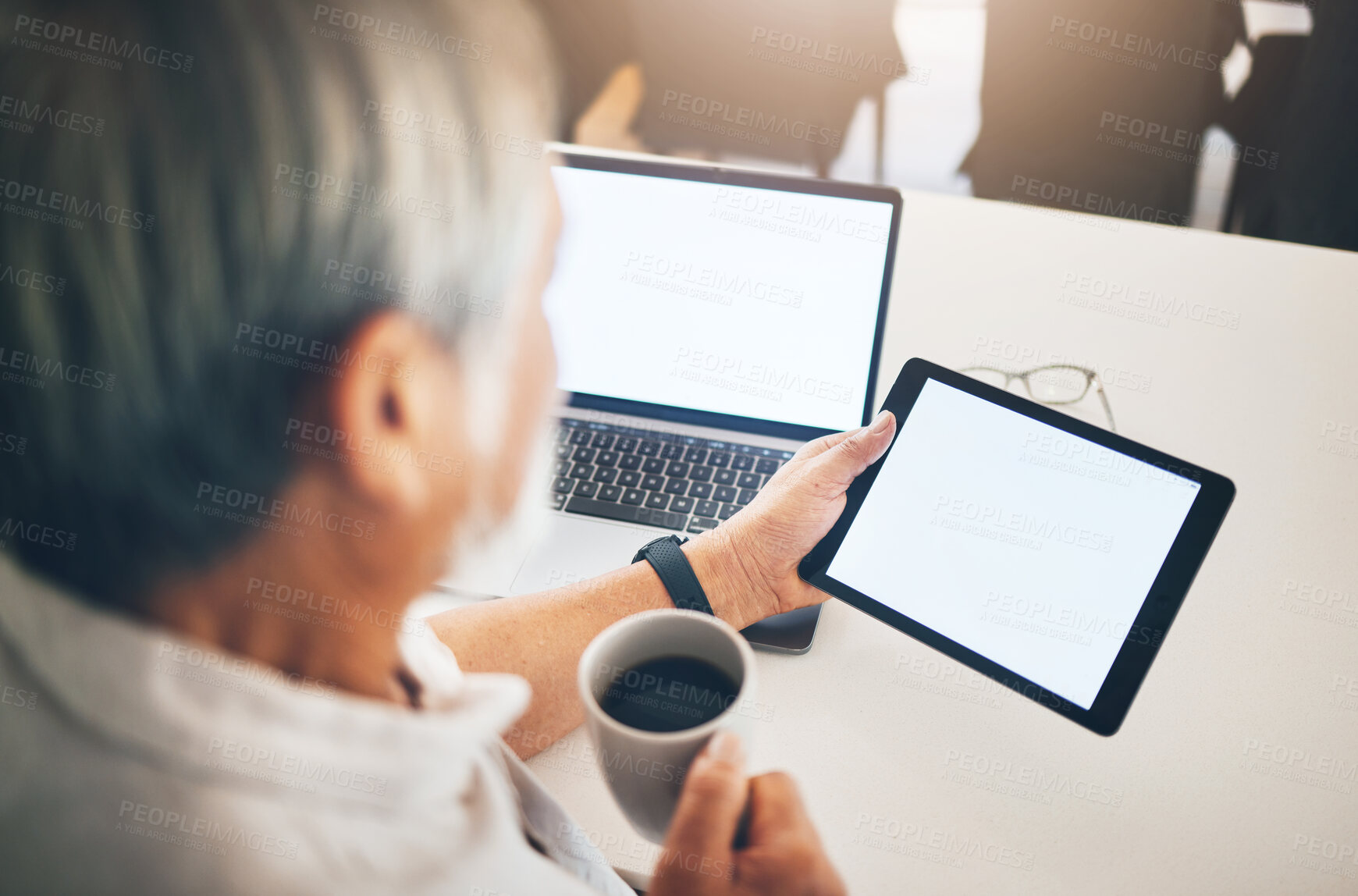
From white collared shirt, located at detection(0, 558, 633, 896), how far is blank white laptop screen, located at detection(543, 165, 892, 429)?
0.56 m

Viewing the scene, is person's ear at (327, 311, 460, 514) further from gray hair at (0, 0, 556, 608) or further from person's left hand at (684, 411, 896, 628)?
person's left hand at (684, 411, 896, 628)

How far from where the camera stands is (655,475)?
0.85 m

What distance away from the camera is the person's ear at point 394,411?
370mm

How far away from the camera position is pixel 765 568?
71 cm

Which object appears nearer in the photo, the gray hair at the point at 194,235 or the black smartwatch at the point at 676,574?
the gray hair at the point at 194,235

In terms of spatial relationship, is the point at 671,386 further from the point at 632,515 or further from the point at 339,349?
the point at 339,349

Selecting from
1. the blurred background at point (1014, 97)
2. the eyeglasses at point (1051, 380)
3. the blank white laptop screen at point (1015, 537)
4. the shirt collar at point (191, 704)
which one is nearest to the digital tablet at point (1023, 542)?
the blank white laptop screen at point (1015, 537)

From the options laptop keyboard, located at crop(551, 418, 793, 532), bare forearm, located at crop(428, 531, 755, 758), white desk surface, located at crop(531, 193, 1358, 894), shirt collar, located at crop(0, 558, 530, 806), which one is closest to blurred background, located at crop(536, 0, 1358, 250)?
white desk surface, located at crop(531, 193, 1358, 894)

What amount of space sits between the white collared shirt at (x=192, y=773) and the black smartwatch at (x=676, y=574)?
33cm

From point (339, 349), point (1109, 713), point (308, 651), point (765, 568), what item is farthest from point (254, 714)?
point (1109, 713)

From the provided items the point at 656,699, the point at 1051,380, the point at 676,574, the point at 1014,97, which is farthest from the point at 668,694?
the point at 1014,97

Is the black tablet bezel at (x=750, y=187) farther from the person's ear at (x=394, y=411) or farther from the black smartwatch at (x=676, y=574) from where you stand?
the person's ear at (x=394, y=411)

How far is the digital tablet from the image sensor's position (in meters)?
0.58

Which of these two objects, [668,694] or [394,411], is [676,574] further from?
[394,411]
